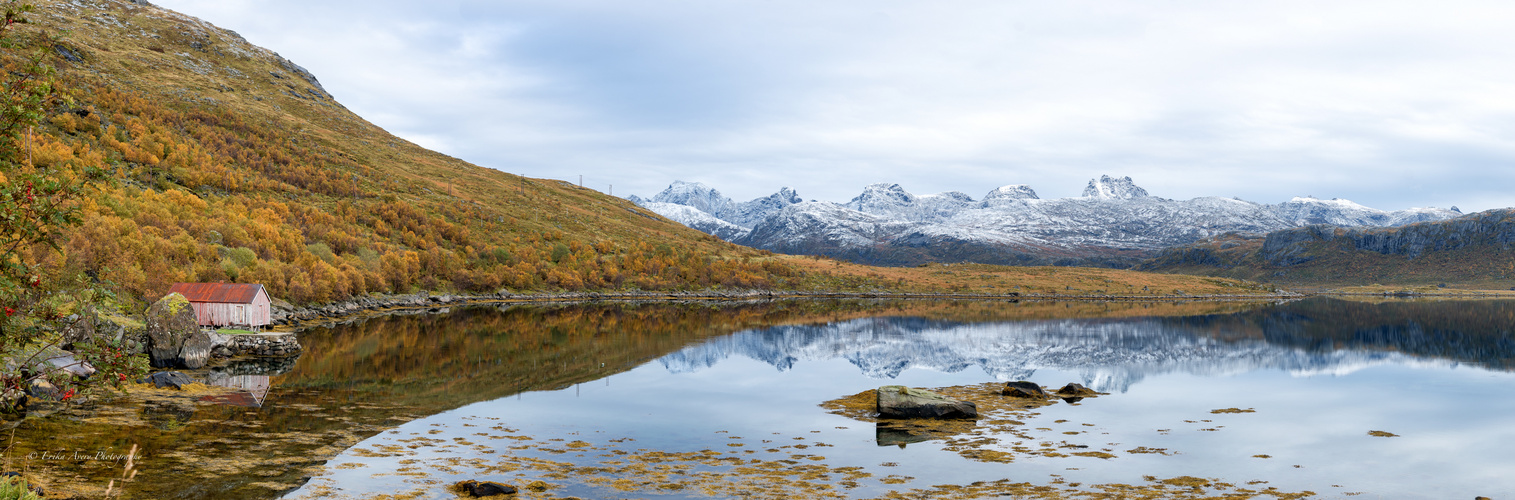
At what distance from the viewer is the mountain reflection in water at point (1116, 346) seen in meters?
50.8

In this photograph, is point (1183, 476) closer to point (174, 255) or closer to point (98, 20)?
point (174, 255)

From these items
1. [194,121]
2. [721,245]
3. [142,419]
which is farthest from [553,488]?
[721,245]

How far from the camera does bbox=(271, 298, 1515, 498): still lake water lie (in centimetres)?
2188

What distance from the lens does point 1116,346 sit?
208 feet

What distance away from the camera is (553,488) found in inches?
Result: 787

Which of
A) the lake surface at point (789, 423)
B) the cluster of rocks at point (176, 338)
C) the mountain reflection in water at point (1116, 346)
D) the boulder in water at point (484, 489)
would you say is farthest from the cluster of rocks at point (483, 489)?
the cluster of rocks at point (176, 338)

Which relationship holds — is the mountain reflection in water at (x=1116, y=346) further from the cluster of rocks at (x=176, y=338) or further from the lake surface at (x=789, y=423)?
the cluster of rocks at (x=176, y=338)

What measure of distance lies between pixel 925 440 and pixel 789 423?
560cm

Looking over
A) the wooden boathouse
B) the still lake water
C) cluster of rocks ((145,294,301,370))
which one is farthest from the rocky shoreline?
cluster of rocks ((145,294,301,370))

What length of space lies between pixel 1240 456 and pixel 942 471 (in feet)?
33.8

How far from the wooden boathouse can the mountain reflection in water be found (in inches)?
983

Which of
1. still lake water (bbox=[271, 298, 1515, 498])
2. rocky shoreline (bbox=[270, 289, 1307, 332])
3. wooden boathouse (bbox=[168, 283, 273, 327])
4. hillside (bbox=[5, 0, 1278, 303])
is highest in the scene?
hillside (bbox=[5, 0, 1278, 303])

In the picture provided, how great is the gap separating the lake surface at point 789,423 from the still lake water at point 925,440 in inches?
6.1

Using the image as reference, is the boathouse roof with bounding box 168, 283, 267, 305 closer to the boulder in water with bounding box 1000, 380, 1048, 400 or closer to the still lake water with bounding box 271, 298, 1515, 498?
the still lake water with bounding box 271, 298, 1515, 498
